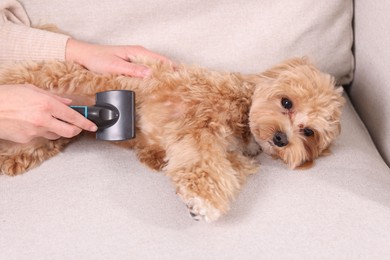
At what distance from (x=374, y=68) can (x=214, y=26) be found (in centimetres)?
77

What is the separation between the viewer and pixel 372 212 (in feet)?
4.91

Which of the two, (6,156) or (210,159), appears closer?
(210,159)

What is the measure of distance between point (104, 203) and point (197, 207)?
332 millimetres

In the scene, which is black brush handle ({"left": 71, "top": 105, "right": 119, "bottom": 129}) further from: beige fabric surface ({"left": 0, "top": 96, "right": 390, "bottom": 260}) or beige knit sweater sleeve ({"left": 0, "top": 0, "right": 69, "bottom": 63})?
beige knit sweater sleeve ({"left": 0, "top": 0, "right": 69, "bottom": 63})

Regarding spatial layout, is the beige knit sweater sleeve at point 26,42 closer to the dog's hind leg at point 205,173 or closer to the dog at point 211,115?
the dog at point 211,115

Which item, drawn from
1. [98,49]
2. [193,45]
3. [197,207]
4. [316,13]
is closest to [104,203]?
[197,207]

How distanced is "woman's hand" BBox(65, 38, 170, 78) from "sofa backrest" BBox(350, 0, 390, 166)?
3.13 feet

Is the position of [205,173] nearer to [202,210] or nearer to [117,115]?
[202,210]

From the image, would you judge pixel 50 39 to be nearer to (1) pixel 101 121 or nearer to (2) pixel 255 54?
(1) pixel 101 121

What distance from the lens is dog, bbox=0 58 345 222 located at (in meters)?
1.68

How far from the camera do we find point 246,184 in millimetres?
1646

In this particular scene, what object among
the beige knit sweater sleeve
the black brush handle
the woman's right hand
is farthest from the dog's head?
the beige knit sweater sleeve

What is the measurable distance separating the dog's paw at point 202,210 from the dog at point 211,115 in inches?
4.9

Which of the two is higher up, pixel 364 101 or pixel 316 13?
pixel 316 13
